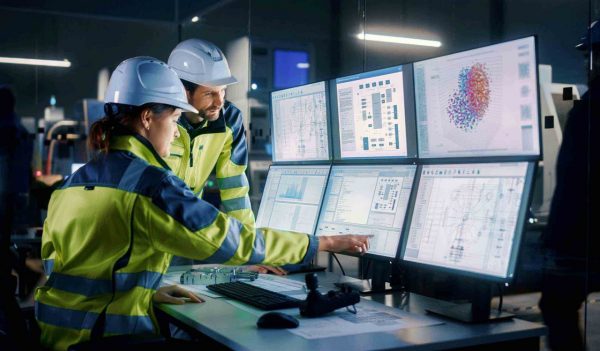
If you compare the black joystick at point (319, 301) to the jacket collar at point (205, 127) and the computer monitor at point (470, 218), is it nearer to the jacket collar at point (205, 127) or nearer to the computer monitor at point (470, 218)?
the computer monitor at point (470, 218)

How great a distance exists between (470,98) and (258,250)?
27.2 inches

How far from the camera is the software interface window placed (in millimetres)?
2096

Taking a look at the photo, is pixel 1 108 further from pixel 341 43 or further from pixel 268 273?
pixel 268 273

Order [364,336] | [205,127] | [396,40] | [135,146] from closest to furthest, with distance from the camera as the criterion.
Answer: [364,336]
[135,146]
[205,127]
[396,40]

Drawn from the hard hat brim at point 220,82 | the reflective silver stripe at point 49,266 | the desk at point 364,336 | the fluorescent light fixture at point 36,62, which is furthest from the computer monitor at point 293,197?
the fluorescent light fixture at point 36,62

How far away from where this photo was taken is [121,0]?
616 centimetres

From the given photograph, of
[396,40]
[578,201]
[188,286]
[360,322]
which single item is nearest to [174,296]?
[188,286]

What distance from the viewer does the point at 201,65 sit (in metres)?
2.67

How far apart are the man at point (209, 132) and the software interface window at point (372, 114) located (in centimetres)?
52

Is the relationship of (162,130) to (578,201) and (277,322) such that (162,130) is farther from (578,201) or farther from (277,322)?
(578,201)

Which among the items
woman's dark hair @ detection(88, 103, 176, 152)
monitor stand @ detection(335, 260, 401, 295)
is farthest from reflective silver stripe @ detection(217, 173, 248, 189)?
woman's dark hair @ detection(88, 103, 176, 152)

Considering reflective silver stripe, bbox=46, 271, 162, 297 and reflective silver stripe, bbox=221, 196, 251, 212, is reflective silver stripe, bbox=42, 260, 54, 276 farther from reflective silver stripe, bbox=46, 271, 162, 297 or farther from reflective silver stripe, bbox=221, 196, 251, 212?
reflective silver stripe, bbox=221, 196, 251, 212

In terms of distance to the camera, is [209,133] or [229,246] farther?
[209,133]

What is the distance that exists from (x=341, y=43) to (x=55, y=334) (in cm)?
236
